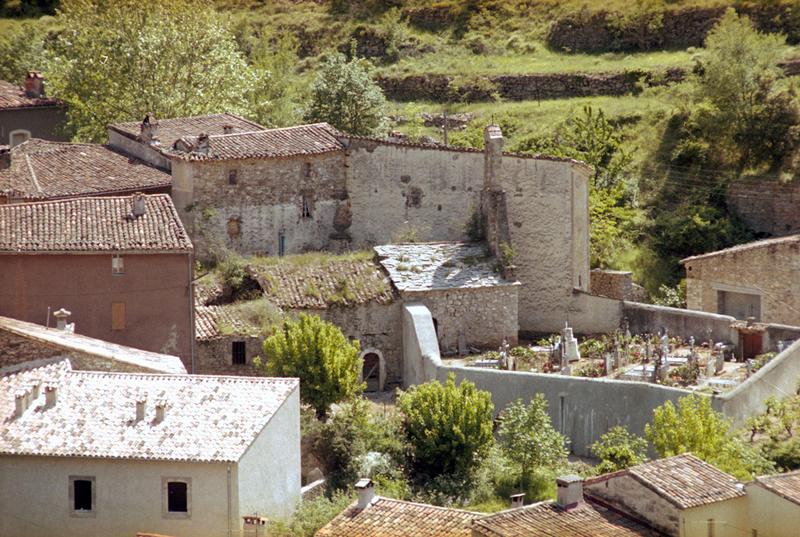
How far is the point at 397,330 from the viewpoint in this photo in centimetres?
4775

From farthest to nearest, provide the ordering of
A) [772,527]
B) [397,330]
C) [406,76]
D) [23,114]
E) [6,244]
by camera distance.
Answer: [406,76]
[23,114]
[397,330]
[6,244]
[772,527]

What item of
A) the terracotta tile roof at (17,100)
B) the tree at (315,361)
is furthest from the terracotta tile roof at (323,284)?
the terracotta tile roof at (17,100)

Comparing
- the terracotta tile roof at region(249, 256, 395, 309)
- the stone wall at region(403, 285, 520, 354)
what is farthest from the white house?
the stone wall at region(403, 285, 520, 354)

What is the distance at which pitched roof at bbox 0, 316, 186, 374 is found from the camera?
3950cm

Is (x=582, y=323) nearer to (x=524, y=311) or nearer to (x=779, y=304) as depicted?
(x=524, y=311)

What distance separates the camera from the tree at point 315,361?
43.2 metres

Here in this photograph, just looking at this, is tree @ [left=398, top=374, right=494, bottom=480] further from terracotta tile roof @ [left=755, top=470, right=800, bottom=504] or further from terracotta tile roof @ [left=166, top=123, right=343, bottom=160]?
terracotta tile roof @ [left=166, top=123, right=343, bottom=160]

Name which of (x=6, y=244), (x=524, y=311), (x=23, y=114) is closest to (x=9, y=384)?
(x=6, y=244)

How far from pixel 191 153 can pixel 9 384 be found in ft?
44.9

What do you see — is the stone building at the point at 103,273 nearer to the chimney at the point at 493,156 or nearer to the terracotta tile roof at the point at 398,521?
Result: the chimney at the point at 493,156

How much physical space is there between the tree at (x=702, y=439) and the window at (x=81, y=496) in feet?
40.8

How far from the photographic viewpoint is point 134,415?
122ft

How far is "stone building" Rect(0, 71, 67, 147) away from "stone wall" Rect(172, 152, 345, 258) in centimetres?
1634

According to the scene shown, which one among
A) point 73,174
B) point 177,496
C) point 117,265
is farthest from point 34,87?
point 177,496
